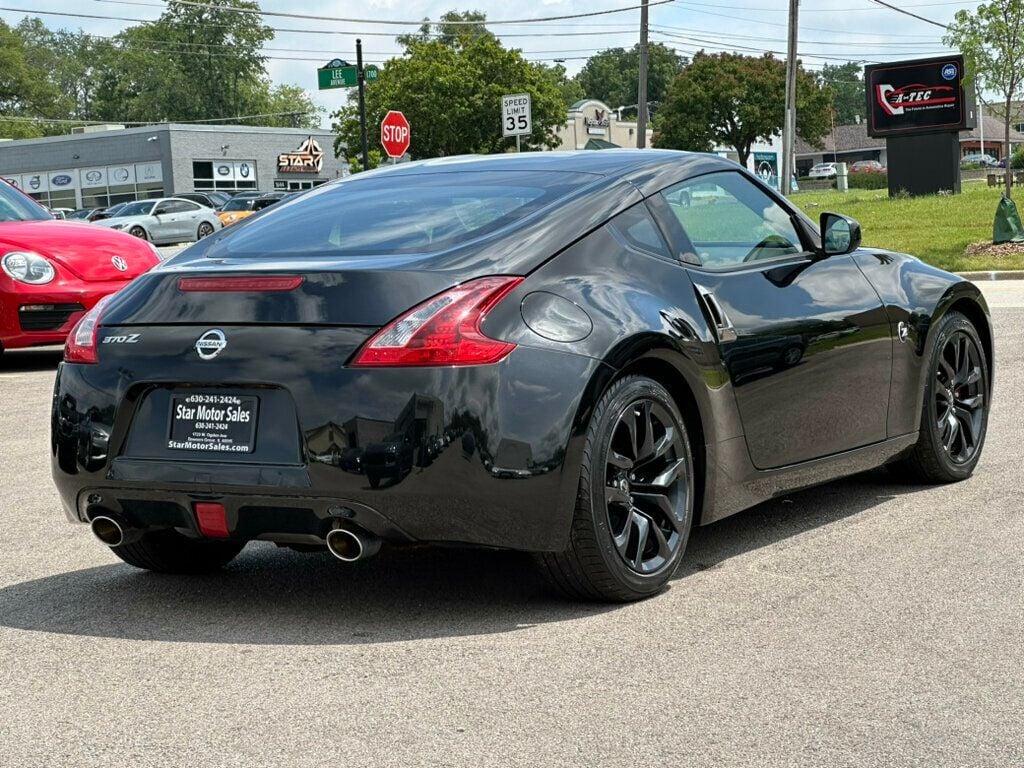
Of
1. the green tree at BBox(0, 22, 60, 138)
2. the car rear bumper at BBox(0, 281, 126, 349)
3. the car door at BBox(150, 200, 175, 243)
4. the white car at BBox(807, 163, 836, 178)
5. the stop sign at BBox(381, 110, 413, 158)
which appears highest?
the green tree at BBox(0, 22, 60, 138)

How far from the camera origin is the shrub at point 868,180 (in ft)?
292

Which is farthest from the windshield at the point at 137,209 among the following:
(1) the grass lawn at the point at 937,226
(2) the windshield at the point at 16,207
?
(2) the windshield at the point at 16,207

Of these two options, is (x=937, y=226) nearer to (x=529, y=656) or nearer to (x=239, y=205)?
(x=239, y=205)

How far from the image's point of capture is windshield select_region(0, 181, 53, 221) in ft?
40.9

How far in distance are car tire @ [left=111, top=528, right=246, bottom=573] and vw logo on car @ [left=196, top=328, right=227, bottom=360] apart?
2.78 ft

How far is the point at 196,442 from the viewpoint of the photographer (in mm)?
4453

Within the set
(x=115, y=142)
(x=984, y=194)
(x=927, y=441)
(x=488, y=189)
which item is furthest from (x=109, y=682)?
A: (x=115, y=142)

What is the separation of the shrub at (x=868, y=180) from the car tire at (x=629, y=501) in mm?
85773

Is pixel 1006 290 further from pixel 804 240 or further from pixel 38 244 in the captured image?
pixel 804 240

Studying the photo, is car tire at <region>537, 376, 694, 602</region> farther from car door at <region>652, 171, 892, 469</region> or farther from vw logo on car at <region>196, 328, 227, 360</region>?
vw logo on car at <region>196, 328, 227, 360</region>

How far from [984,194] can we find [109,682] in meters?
40.4

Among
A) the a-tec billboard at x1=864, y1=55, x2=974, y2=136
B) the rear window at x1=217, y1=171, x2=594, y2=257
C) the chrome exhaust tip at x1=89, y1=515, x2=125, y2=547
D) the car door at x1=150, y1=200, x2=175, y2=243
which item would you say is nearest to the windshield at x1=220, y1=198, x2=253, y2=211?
the car door at x1=150, y1=200, x2=175, y2=243

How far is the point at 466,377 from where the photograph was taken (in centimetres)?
425

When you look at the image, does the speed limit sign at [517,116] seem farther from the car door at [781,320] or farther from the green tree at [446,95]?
the green tree at [446,95]
